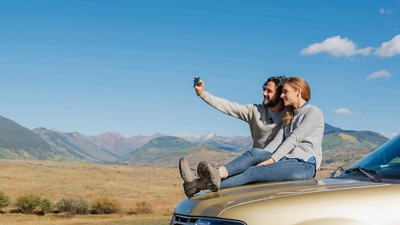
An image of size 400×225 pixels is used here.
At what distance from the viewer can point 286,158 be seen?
454cm

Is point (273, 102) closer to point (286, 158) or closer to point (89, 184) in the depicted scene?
point (286, 158)

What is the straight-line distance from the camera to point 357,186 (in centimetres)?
323

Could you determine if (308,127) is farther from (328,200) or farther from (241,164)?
(328,200)

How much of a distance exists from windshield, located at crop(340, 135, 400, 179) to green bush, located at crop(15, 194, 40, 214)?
4305 cm

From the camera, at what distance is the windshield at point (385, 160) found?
3.84 metres

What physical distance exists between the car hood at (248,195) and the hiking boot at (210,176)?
4.9 inches

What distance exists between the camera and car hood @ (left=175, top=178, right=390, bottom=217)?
3.08 m

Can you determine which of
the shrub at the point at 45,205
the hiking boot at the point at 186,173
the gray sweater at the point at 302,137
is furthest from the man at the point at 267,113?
the shrub at the point at 45,205

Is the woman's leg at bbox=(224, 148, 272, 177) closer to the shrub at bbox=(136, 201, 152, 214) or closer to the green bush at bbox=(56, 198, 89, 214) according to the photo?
the shrub at bbox=(136, 201, 152, 214)

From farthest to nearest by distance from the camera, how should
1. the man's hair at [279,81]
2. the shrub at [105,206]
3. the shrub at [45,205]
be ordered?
1. the shrub at [105,206]
2. the shrub at [45,205]
3. the man's hair at [279,81]

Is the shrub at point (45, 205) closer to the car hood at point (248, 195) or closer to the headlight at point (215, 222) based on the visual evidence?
the car hood at point (248, 195)

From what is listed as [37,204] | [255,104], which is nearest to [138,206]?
[37,204]

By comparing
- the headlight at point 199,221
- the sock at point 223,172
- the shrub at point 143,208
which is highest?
the sock at point 223,172

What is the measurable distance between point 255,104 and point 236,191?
2.30 metres
